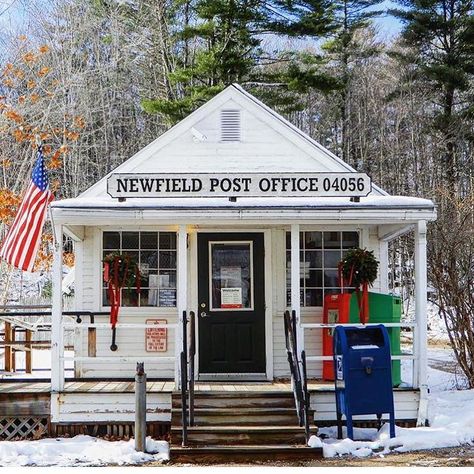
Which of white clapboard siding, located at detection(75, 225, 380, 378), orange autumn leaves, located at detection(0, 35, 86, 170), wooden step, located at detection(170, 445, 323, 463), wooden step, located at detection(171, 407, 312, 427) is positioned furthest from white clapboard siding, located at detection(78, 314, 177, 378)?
orange autumn leaves, located at detection(0, 35, 86, 170)

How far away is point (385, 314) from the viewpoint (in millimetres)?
10375

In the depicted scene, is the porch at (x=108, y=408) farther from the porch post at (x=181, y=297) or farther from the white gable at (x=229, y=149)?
the white gable at (x=229, y=149)

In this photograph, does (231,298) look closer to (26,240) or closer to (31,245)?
(31,245)

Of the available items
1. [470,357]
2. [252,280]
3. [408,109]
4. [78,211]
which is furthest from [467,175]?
[78,211]

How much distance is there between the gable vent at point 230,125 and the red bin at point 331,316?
3.32 m

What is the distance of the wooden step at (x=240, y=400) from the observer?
30.4 ft

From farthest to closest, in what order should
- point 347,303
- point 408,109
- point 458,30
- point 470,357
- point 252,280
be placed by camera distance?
point 408,109 → point 458,30 → point 470,357 → point 252,280 → point 347,303

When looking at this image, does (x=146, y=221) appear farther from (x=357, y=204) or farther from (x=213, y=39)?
(x=213, y=39)

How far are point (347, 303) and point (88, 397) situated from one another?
13.3ft

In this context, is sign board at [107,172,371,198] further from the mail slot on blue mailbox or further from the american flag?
the mail slot on blue mailbox

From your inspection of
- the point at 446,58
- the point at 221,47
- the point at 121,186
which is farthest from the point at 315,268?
the point at 446,58

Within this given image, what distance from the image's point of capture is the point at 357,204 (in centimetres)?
978

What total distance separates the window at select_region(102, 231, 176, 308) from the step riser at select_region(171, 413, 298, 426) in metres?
2.80

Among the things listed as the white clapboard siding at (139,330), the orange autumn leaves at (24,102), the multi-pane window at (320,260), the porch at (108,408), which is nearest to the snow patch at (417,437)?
the porch at (108,408)
